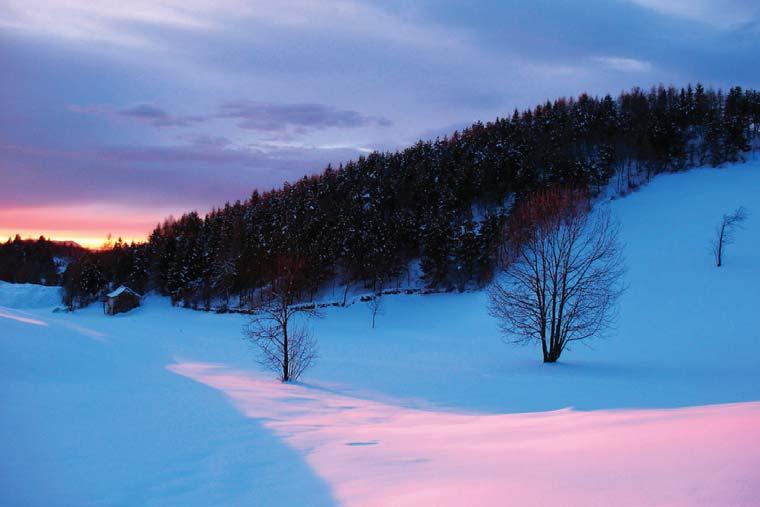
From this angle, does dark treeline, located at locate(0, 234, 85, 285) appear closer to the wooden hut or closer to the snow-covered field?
the wooden hut

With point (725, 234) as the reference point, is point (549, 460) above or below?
below

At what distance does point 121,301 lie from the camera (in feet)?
240

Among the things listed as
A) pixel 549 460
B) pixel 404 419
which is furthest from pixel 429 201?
pixel 549 460

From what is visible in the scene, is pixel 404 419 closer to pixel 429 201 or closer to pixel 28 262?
pixel 429 201

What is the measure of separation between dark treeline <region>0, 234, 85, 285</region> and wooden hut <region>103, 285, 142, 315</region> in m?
49.1

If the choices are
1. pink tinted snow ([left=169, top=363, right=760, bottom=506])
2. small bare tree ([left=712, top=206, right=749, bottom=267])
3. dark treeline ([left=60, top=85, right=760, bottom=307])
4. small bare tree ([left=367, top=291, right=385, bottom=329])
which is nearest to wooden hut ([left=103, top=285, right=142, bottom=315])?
dark treeline ([left=60, top=85, right=760, bottom=307])

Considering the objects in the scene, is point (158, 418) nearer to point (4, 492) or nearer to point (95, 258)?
point (4, 492)

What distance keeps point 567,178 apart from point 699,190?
16.3 m

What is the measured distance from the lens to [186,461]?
897 cm

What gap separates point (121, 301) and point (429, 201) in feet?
154

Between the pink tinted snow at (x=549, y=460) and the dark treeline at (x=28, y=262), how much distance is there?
12432 cm

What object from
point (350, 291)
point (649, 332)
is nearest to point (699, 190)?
point (649, 332)

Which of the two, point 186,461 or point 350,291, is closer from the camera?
point 186,461

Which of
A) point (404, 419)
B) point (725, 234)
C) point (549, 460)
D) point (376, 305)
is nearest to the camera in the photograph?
point (549, 460)
